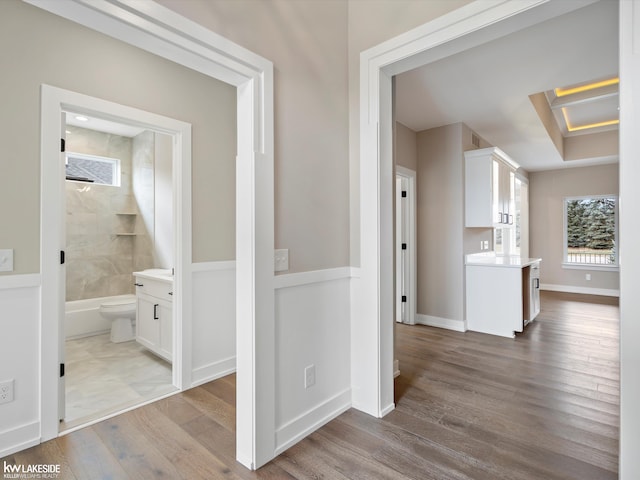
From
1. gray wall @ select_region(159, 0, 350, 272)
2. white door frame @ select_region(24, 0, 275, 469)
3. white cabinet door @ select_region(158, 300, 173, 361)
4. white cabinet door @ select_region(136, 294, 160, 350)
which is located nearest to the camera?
white door frame @ select_region(24, 0, 275, 469)

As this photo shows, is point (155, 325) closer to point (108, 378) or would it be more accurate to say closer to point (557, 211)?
point (108, 378)

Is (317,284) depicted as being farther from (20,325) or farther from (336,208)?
(20,325)

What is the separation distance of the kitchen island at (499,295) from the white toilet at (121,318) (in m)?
4.30

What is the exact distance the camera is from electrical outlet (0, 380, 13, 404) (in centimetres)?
191

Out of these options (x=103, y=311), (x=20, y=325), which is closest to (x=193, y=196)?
(x=20, y=325)

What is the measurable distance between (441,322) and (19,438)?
14.3ft

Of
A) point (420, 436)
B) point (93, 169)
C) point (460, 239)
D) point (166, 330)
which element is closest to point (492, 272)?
point (460, 239)

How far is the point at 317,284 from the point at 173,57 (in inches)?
58.2

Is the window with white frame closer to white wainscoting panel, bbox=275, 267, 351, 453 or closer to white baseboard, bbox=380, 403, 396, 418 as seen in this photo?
white baseboard, bbox=380, 403, 396, 418

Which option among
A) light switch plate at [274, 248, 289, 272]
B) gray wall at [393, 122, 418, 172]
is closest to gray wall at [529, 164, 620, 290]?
gray wall at [393, 122, 418, 172]

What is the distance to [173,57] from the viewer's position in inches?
62.6

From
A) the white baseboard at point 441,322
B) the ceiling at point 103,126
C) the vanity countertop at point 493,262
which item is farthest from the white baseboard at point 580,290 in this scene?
the ceiling at point 103,126

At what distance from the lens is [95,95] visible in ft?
7.73

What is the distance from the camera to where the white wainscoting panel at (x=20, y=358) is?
192 cm
